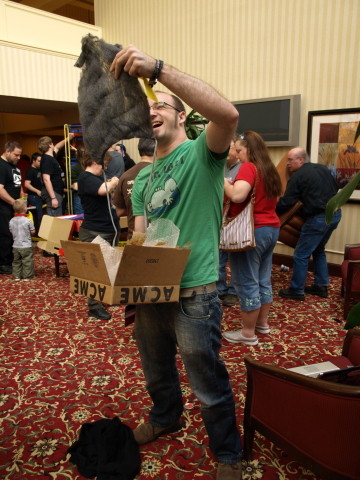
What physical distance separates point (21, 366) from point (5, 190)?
133 inches

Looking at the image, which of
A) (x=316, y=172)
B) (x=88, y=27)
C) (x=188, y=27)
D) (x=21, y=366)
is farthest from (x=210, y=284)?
(x=88, y=27)

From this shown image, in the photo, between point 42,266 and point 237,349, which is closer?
point 237,349

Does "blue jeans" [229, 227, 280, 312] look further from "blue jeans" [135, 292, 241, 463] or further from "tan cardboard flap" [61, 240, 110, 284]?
"tan cardboard flap" [61, 240, 110, 284]

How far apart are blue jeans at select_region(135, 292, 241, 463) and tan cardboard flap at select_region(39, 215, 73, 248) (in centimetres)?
328

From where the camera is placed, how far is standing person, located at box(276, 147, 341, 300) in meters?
4.29

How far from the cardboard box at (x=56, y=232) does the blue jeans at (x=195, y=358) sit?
3271 millimetres

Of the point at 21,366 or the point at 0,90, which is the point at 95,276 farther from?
the point at 0,90

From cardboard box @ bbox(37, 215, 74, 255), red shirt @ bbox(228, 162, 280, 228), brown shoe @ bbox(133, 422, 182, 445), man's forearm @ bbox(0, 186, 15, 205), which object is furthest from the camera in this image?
man's forearm @ bbox(0, 186, 15, 205)

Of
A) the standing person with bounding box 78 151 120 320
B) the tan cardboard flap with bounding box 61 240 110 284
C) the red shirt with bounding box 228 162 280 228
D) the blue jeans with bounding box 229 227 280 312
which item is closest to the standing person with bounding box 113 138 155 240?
the standing person with bounding box 78 151 120 320

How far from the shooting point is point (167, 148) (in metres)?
1.70

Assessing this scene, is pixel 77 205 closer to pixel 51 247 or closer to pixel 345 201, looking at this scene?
pixel 51 247

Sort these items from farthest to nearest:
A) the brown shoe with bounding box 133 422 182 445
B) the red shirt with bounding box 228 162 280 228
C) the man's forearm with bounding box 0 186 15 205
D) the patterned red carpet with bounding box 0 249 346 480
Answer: the man's forearm with bounding box 0 186 15 205
the red shirt with bounding box 228 162 280 228
the brown shoe with bounding box 133 422 182 445
the patterned red carpet with bounding box 0 249 346 480

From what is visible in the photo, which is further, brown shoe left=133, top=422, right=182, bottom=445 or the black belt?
brown shoe left=133, top=422, right=182, bottom=445

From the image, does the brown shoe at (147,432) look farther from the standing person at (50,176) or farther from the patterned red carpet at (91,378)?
the standing person at (50,176)
